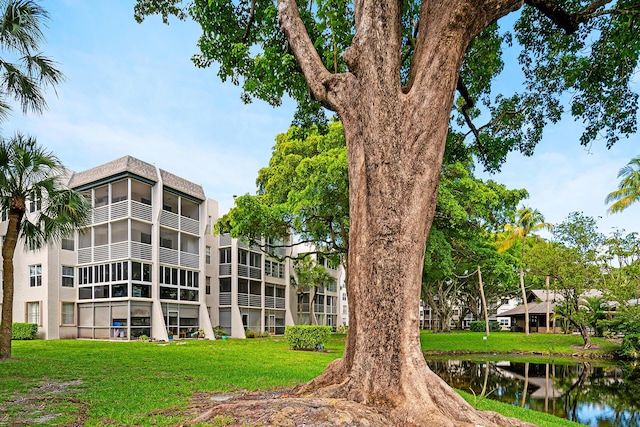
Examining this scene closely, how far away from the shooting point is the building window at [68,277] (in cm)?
2742

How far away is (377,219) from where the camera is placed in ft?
17.2

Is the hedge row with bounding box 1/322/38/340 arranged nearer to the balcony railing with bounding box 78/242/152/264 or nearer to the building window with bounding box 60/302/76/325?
the building window with bounding box 60/302/76/325

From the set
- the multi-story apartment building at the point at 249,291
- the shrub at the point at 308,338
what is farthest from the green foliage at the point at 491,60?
the multi-story apartment building at the point at 249,291

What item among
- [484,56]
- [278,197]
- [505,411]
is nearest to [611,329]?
[278,197]

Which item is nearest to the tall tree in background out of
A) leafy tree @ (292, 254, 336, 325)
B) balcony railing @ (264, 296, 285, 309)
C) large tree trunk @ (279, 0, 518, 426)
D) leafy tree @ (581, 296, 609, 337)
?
large tree trunk @ (279, 0, 518, 426)

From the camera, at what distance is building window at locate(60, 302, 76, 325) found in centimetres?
2727

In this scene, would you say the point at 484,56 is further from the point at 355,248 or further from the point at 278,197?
the point at 278,197

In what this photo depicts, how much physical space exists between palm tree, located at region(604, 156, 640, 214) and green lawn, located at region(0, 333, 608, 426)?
30.0 metres

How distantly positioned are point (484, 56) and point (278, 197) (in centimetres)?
1643

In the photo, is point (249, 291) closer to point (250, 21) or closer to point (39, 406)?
point (39, 406)

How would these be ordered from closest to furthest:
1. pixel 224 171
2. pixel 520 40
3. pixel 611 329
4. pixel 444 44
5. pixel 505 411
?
pixel 444 44
pixel 505 411
pixel 520 40
pixel 224 171
pixel 611 329

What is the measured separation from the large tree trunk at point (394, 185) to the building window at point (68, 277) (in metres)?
26.3

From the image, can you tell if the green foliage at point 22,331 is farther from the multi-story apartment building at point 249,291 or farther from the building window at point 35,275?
the multi-story apartment building at point 249,291

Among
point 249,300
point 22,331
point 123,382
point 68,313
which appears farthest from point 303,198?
point 22,331
